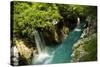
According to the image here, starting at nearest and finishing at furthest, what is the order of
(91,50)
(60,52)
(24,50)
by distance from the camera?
(24,50) < (60,52) < (91,50)

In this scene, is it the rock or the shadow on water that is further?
the shadow on water

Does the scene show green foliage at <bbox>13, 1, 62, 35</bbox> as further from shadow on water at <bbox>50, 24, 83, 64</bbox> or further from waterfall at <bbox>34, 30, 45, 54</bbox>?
shadow on water at <bbox>50, 24, 83, 64</bbox>

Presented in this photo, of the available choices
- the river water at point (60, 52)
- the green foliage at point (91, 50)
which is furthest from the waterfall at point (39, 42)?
the green foliage at point (91, 50)

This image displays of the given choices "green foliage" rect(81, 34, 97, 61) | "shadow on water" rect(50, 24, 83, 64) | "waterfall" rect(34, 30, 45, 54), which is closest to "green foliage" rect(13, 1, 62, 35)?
"waterfall" rect(34, 30, 45, 54)

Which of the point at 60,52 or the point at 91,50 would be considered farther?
the point at 91,50

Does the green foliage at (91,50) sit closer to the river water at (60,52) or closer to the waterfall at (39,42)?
the river water at (60,52)

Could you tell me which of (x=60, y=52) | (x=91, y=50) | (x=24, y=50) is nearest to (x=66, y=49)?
(x=60, y=52)

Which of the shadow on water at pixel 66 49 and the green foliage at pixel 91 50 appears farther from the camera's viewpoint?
the green foliage at pixel 91 50

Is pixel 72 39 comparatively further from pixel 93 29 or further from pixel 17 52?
pixel 17 52

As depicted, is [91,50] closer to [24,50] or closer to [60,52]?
Answer: [60,52]

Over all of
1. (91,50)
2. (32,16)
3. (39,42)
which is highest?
(32,16)
